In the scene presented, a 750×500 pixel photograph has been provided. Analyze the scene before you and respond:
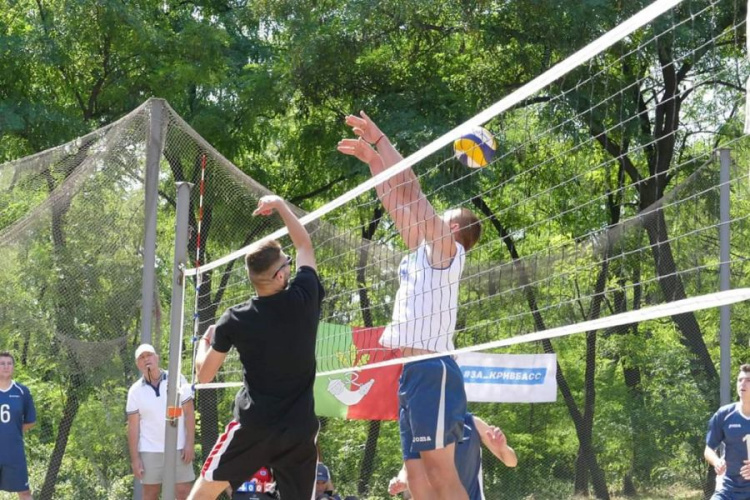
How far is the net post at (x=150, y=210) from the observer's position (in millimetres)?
9219

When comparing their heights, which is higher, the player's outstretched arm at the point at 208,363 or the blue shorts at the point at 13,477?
the player's outstretched arm at the point at 208,363

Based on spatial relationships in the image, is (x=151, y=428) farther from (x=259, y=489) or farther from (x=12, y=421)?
(x=259, y=489)

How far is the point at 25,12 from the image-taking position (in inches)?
584

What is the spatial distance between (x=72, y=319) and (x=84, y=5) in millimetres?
5504

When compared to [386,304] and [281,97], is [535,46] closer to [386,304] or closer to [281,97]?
[281,97]

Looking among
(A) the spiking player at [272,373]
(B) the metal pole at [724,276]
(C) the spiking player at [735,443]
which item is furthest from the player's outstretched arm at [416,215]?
(B) the metal pole at [724,276]

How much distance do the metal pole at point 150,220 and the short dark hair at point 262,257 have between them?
15.5 ft

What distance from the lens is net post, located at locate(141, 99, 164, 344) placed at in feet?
30.2

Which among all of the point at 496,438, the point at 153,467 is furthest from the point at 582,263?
the point at 496,438

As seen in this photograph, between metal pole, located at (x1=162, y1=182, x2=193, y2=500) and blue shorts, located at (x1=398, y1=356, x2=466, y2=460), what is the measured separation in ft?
6.64

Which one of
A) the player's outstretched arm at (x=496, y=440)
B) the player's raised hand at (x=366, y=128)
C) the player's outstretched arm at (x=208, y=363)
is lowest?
the player's outstretched arm at (x=496, y=440)

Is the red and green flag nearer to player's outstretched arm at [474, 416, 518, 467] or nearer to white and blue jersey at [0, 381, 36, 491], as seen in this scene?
white and blue jersey at [0, 381, 36, 491]

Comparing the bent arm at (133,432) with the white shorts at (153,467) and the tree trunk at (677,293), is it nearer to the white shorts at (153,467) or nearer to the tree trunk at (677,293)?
the white shorts at (153,467)

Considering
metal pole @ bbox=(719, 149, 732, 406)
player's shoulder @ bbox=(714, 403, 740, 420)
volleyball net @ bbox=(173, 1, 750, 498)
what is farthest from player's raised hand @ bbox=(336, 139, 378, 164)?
metal pole @ bbox=(719, 149, 732, 406)
